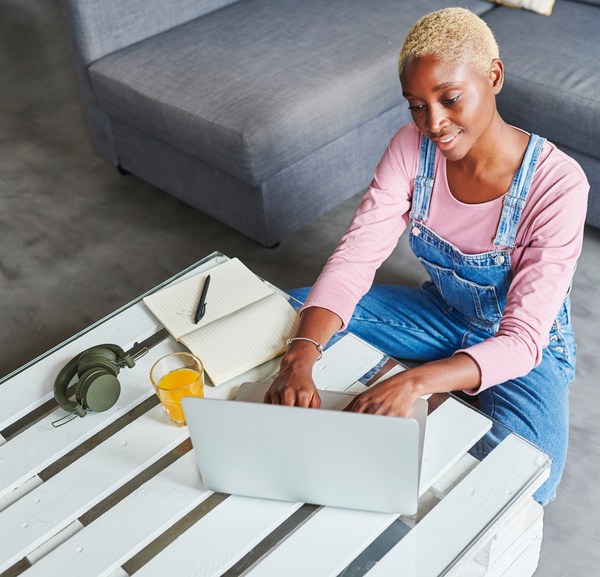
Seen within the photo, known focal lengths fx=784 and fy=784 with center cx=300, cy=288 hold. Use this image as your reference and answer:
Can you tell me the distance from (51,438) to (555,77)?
155 cm

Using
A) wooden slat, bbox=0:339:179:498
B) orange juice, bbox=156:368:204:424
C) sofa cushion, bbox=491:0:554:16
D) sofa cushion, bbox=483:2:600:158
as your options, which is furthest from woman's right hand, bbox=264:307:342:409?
sofa cushion, bbox=491:0:554:16

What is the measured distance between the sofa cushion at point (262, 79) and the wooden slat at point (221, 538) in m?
1.07

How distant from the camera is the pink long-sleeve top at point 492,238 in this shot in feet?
3.96

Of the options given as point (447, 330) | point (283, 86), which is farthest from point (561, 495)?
point (283, 86)

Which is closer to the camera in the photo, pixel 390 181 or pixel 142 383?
pixel 142 383

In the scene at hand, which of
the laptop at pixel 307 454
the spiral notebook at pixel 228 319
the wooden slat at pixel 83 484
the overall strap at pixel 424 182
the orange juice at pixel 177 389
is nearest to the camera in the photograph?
the laptop at pixel 307 454

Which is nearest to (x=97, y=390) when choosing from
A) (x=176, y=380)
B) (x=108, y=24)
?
(x=176, y=380)

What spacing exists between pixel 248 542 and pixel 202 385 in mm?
266

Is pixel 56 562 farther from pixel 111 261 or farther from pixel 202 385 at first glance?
pixel 111 261

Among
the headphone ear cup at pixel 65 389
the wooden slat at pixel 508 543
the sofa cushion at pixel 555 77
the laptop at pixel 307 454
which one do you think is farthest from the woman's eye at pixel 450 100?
the sofa cushion at pixel 555 77

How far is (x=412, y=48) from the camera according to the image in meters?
1.15

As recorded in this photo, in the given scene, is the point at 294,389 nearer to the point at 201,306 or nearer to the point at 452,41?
the point at 201,306

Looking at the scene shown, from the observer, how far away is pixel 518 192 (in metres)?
1.26

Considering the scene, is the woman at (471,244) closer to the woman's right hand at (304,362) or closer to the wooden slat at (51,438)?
the woman's right hand at (304,362)
